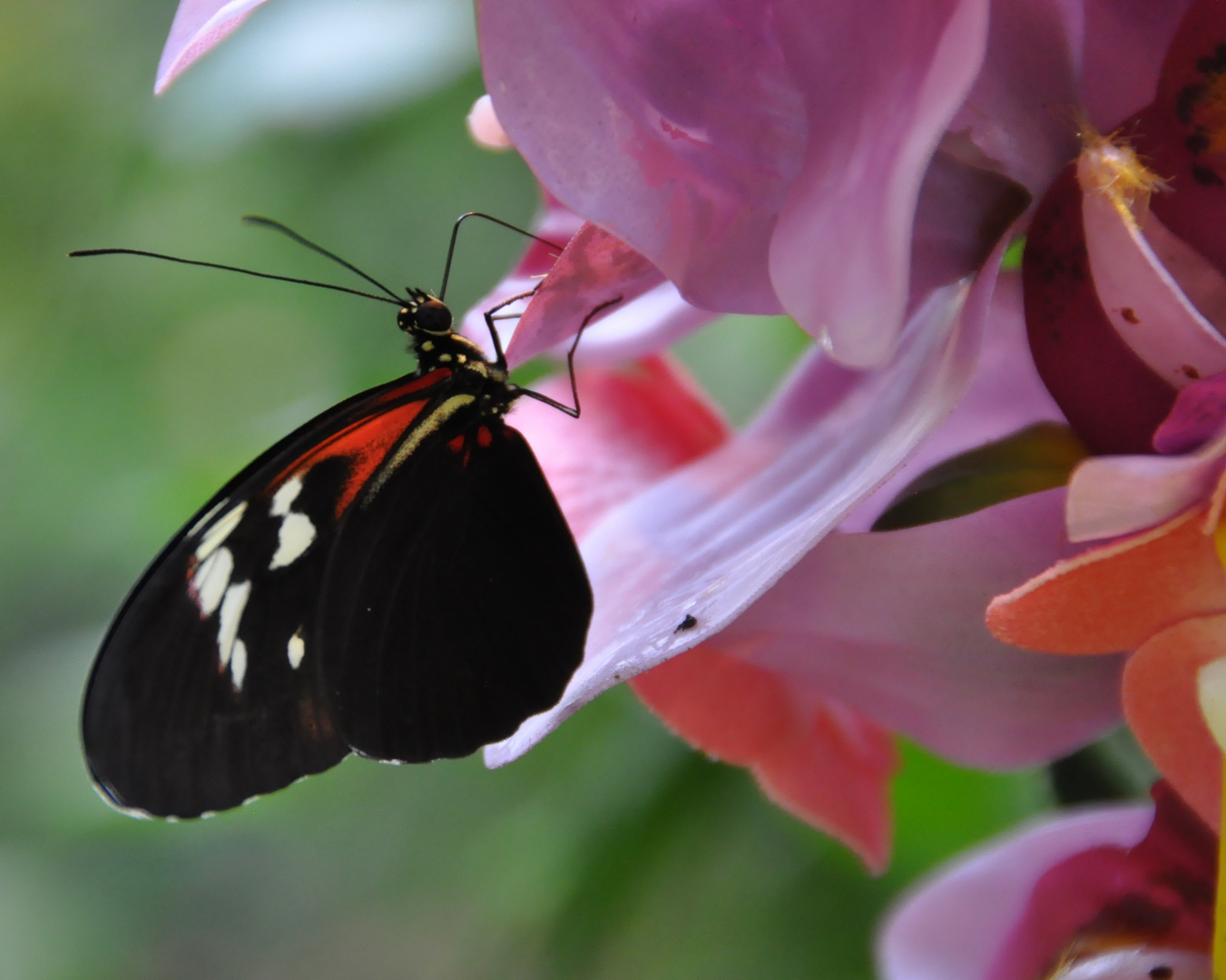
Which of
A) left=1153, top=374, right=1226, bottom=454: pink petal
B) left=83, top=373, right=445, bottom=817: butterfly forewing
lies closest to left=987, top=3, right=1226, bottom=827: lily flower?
left=1153, top=374, right=1226, bottom=454: pink petal

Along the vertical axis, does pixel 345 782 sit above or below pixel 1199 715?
below

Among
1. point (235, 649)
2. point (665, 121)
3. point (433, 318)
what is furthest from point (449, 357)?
point (665, 121)

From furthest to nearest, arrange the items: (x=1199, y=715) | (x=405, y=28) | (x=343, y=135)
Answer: (x=343, y=135) → (x=405, y=28) → (x=1199, y=715)

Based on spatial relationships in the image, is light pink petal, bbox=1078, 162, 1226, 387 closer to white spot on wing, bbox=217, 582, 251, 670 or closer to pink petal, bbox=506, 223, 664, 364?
pink petal, bbox=506, 223, 664, 364

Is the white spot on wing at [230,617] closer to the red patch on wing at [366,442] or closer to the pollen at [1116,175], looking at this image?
the red patch on wing at [366,442]

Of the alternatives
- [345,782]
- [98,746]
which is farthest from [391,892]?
[98,746]

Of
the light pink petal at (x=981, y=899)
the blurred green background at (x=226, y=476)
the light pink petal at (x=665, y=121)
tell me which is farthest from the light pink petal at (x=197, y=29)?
the blurred green background at (x=226, y=476)

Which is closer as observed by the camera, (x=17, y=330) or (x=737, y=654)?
(x=737, y=654)

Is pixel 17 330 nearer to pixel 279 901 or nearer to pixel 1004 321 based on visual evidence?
pixel 279 901
